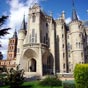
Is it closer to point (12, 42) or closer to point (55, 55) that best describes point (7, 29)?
point (55, 55)

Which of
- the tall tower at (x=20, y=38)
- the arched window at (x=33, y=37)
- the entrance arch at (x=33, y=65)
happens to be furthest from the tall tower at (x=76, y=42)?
the tall tower at (x=20, y=38)

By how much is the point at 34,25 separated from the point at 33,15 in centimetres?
331

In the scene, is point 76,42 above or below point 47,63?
above

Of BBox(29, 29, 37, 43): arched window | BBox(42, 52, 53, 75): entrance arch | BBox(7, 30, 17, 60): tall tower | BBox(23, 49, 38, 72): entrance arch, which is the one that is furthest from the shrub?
BBox(7, 30, 17, 60): tall tower

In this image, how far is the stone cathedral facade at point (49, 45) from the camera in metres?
51.8

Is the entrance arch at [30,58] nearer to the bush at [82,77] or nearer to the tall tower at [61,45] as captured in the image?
the tall tower at [61,45]

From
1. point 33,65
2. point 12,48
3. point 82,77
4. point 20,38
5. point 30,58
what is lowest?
point 82,77

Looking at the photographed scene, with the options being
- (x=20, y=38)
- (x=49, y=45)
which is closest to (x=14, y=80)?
(x=49, y=45)

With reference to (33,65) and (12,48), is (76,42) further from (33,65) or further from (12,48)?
(12,48)

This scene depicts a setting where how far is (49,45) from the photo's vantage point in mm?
57219

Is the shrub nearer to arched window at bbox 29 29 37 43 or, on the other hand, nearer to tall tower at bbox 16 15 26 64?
arched window at bbox 29 29 37 43

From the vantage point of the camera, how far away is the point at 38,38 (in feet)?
172

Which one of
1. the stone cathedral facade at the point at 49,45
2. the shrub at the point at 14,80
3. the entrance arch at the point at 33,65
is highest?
the stone cathedral facade at the point at 49,45

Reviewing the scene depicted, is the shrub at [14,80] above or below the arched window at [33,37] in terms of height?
below
